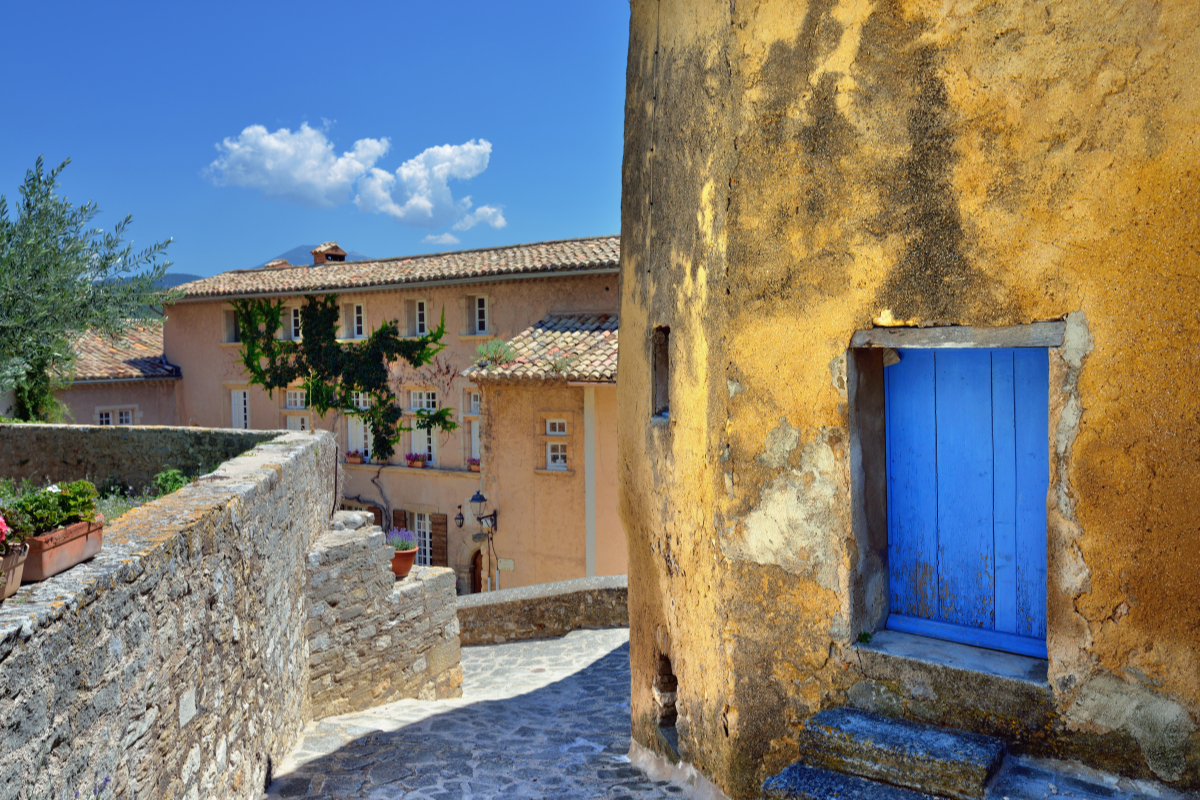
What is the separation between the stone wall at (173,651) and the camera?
2.75 m

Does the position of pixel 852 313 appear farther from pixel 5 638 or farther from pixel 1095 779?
pixel 5 638

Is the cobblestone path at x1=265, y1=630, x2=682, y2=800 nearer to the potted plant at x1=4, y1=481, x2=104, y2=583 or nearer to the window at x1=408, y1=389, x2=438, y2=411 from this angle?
the potted plant at x1=4, y1=481, x2=104, y2=583

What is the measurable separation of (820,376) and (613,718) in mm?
4694

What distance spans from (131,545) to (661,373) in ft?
10.5

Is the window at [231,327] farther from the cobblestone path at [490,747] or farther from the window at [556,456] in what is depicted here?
the cobblestone path at [490,747]

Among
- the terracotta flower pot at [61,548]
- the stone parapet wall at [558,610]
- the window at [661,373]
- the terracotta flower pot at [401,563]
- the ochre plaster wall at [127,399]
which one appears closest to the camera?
the terracotta flower pot at [61,548]

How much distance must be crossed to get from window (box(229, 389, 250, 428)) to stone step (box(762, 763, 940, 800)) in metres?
23.1

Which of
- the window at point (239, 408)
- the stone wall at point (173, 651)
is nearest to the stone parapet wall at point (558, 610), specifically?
the stone wall at point (173, 651)

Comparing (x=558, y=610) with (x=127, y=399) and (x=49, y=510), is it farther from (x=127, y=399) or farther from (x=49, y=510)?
(x=127, y=399)

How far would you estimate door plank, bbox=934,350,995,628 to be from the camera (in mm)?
4387

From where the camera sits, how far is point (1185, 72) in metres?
3.45

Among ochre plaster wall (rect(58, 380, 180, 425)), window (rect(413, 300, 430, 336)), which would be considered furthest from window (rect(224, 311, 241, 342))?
window (rect(413, 300, 430, 336))

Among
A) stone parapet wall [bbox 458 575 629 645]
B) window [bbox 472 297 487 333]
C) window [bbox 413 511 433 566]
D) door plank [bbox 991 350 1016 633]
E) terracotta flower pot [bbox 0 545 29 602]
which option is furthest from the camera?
window [bbox 413 511 433 566]

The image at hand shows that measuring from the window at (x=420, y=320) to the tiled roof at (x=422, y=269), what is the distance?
2.71ft
